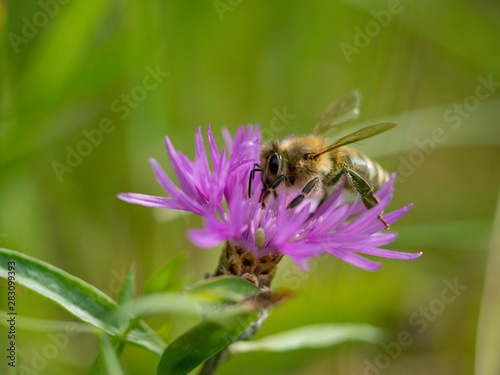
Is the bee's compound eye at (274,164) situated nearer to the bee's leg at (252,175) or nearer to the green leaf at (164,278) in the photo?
the bee's leg at (252,175)

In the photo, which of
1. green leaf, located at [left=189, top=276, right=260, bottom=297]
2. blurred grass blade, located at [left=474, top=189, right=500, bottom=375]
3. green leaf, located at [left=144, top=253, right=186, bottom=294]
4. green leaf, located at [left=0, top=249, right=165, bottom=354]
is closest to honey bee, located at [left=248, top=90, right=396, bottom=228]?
green leaf, located at [left=144, top=253, right=186, bottom=294]

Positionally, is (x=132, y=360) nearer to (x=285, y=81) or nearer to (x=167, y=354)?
(x=167, y=354)

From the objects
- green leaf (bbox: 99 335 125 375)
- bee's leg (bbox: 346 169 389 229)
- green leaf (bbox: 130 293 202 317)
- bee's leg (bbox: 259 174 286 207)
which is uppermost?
bee's leg (bbox: 346 169 389 229)

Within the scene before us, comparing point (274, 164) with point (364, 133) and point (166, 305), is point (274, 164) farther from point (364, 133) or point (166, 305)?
point (166, 305)

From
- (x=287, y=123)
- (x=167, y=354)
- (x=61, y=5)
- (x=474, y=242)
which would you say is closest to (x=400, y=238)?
(x=474, y=242)

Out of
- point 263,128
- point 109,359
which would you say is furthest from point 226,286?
point 263,128

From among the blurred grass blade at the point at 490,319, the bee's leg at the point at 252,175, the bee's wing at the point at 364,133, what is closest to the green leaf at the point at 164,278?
the bee's leg at the point at 252,175

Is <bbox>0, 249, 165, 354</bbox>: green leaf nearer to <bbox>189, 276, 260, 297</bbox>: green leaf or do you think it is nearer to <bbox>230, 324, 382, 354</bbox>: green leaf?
<bbox>189, 276, 260, 297</bbox>: green leaf
